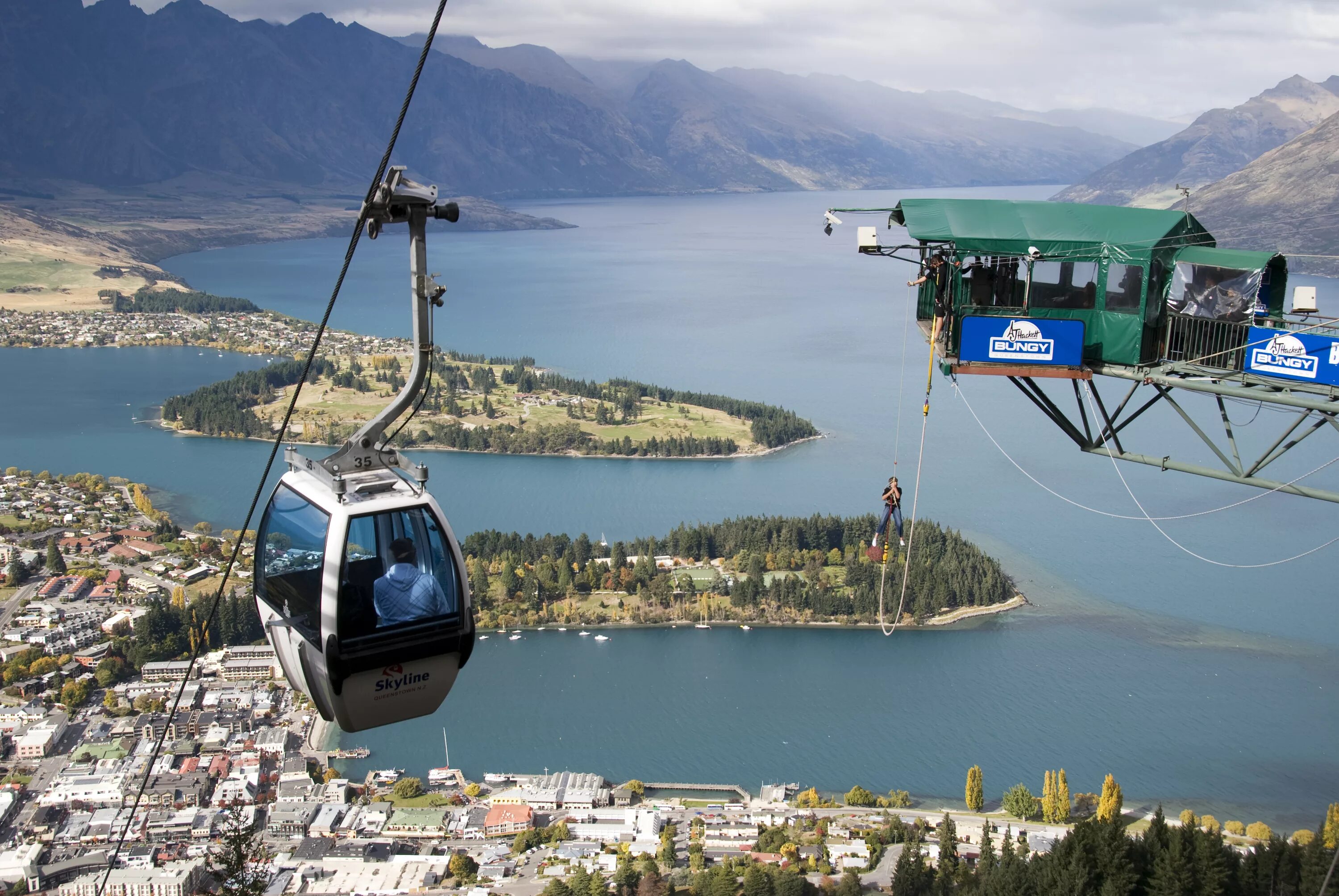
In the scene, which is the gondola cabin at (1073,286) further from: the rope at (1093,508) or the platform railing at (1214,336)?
the rope at (1093,508)

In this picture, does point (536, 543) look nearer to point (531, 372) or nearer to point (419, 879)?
point (419, 879)

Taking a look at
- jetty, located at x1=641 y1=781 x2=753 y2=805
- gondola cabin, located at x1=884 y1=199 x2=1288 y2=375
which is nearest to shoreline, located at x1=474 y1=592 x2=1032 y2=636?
jetty, located at x1=641 y1=781 x2=753 y2=805

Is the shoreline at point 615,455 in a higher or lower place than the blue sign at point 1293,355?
lower

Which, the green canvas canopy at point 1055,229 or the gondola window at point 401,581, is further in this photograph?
the green canvas canopy at point 1055,229

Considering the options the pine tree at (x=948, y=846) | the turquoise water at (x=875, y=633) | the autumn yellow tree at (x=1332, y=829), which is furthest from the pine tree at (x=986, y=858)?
the autumn yellow tree at (x=1332, y=829)

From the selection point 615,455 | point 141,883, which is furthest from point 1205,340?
point 615,455

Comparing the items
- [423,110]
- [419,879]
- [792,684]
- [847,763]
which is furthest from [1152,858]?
[423,110]

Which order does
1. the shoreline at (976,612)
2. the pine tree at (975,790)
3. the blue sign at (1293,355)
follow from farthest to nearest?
the shoreline at (976,612) < the pine tree at (975,790) < the blue sign at (1293,355)
